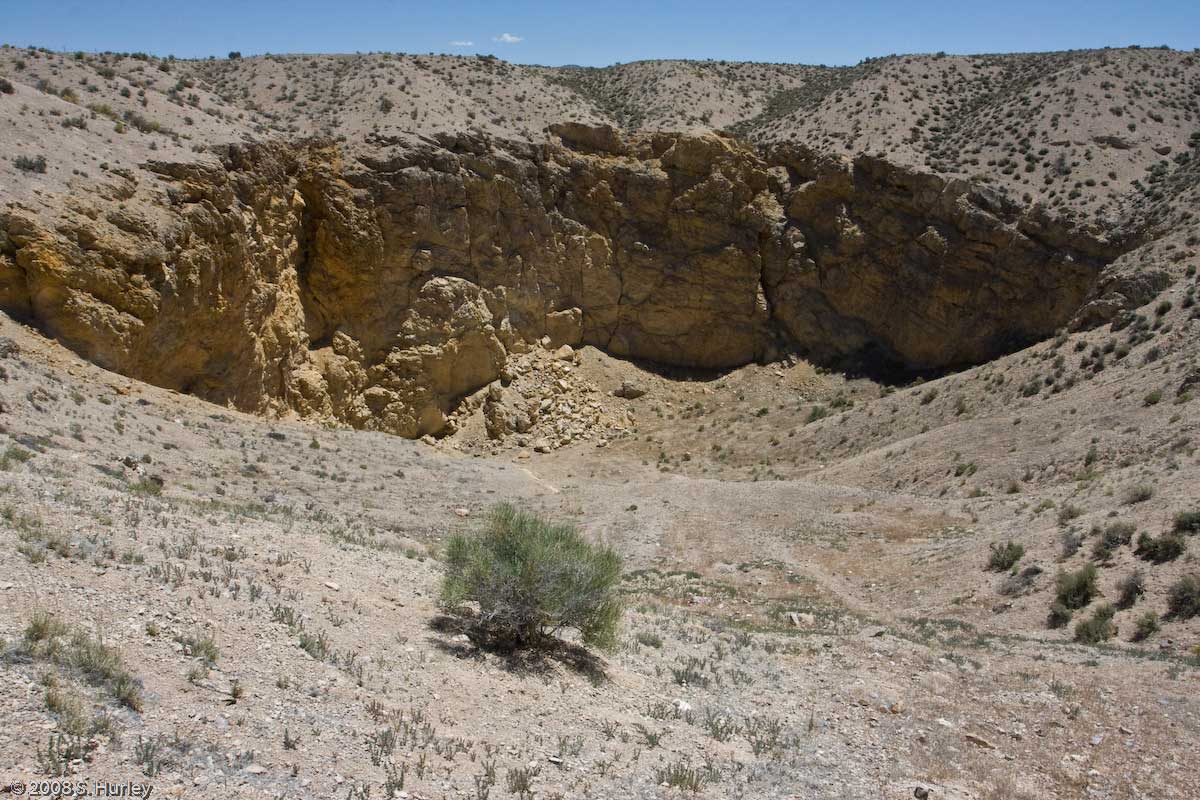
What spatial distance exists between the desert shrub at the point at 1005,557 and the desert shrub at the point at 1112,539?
1.26m

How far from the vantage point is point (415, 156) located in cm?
2902

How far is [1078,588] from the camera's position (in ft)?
44.1

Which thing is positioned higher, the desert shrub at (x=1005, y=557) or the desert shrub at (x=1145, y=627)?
the desert shrub at (x=1005, y=557)

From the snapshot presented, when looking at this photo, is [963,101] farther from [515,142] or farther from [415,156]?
[415,156]

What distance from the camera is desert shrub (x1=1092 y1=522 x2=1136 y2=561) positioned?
45.9ft

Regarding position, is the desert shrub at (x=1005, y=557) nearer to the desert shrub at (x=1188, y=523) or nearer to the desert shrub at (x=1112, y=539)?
the desert shrub at (x=1112, y=539)

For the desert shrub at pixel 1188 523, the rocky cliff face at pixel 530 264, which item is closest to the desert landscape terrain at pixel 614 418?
the rocky cliff face at pixel 530 264

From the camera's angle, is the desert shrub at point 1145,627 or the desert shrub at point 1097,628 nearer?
the desert shrub at point 1145,627

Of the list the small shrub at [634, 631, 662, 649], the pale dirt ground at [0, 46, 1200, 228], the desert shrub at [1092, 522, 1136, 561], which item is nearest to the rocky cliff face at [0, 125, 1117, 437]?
the pale dirt ground at [0, 46, 1200, 228]

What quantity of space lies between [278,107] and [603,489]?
21211mm

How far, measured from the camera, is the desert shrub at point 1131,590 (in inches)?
504

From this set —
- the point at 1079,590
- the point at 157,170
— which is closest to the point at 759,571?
the point at 1079,590

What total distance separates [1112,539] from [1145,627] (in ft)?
7.79

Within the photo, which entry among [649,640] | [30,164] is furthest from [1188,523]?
[30,164]
